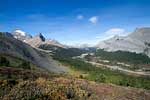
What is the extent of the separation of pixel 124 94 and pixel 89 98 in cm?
881

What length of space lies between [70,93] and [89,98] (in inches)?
115

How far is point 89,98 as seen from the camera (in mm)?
29922

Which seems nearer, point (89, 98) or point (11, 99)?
point (11, 99)

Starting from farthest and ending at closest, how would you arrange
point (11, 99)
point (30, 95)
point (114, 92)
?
point (114, 92), point (30, 95), point (11, 99)

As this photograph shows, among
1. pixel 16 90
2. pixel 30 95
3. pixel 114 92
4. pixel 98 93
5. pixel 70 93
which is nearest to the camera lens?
pixel 30 95

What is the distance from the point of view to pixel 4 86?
1097 inches

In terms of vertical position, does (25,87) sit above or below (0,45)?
below

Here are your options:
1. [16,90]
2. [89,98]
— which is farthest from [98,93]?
[16,90]

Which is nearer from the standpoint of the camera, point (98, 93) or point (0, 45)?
point (98, 93)

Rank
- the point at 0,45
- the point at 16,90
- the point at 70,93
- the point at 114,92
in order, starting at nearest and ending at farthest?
the point at 16,90 → the point at 70,93 → the point at 114,92 → the point at 0,45

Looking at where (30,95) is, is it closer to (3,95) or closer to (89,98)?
(3,95)

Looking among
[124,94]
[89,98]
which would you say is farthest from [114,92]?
[89,98]

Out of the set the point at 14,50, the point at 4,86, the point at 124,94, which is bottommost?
the point at 124,94

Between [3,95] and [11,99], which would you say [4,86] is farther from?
[11,99]
